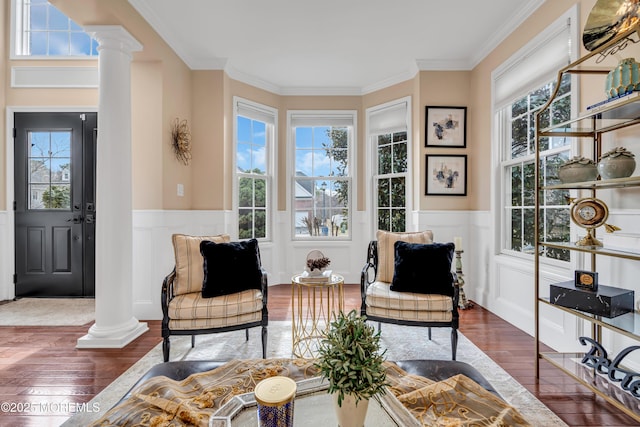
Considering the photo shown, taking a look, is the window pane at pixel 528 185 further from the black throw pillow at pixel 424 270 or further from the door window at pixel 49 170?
the door window at pixel 49 170

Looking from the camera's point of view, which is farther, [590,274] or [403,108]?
[403,108]

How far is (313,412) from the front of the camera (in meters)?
1.04

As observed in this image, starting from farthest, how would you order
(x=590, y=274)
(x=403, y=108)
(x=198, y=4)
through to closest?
(x=403, y=108) → (x=198, y=4) → (x=590, y=274)

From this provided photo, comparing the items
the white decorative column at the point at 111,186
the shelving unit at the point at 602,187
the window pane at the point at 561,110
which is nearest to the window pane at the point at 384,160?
the window pane at the point at 561,110

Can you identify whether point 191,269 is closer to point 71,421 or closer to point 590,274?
point 71,421

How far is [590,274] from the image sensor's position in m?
1.94

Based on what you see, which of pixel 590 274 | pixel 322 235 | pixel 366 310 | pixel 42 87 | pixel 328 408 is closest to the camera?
pixel 328 408

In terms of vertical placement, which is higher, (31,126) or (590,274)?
(31,126)

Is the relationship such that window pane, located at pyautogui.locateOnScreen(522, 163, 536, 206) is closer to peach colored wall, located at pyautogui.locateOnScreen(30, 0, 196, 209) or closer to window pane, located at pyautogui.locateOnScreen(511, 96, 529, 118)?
window pane, located at pyautogui.locateOnScreen(511, 96, 529, 118)

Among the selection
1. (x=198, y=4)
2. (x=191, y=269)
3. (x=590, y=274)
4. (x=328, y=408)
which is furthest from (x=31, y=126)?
(x=590, y=274)

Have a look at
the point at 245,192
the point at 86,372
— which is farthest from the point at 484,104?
the point at 86,372

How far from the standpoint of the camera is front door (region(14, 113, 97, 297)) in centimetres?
402

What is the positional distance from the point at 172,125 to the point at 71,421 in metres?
2.75

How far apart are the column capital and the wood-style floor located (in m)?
2.51
